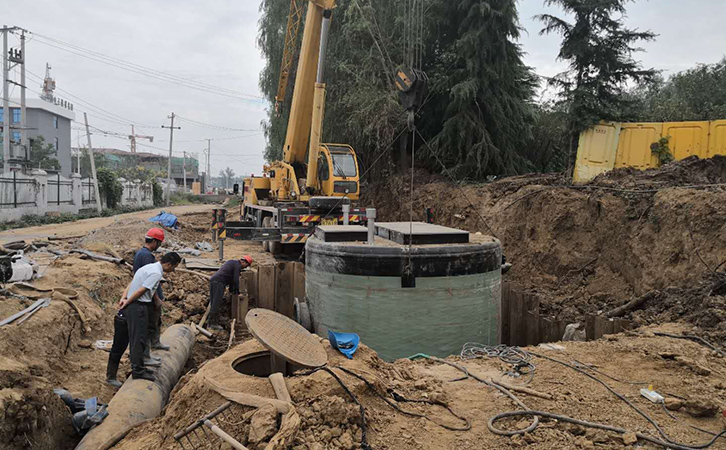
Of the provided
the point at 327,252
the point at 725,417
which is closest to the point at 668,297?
the point at 725,417

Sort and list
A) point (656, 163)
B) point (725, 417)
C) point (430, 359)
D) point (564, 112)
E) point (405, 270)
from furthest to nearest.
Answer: point (564, 112), point (656, 163), point (405, 270), point (430, 359), point (725, 417)

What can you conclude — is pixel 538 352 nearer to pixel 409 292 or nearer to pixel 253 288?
pixel 409 292

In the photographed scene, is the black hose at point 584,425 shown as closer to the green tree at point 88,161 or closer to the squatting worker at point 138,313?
the squatting worker at point 138,313

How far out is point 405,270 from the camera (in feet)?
20.2

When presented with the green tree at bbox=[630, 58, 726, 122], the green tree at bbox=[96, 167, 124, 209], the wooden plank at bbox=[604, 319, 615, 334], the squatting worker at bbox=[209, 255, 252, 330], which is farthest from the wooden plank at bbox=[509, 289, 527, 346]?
the green tree at bbox=[96, 167, 124, 209]

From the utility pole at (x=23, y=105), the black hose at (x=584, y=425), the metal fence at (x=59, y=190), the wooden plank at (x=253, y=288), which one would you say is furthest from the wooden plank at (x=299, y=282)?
the utility pole at (x=23, y=105)

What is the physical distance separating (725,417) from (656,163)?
32.5 ft

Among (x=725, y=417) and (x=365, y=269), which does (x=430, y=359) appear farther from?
(x=725, y=417)

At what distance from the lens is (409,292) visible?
618cm

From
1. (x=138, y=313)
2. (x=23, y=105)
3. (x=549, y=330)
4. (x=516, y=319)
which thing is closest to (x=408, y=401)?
(x=138, y=313)

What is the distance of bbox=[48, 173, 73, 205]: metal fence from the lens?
82.6 ft

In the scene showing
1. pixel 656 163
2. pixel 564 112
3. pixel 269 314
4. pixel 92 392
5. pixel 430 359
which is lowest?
pixel 92 392

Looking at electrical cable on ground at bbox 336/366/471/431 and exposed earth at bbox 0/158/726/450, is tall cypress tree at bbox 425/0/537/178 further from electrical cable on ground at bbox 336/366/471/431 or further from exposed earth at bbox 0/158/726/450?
electrical cable on ground at bbox 336/366/471/431

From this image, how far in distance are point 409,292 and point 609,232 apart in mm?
6223
